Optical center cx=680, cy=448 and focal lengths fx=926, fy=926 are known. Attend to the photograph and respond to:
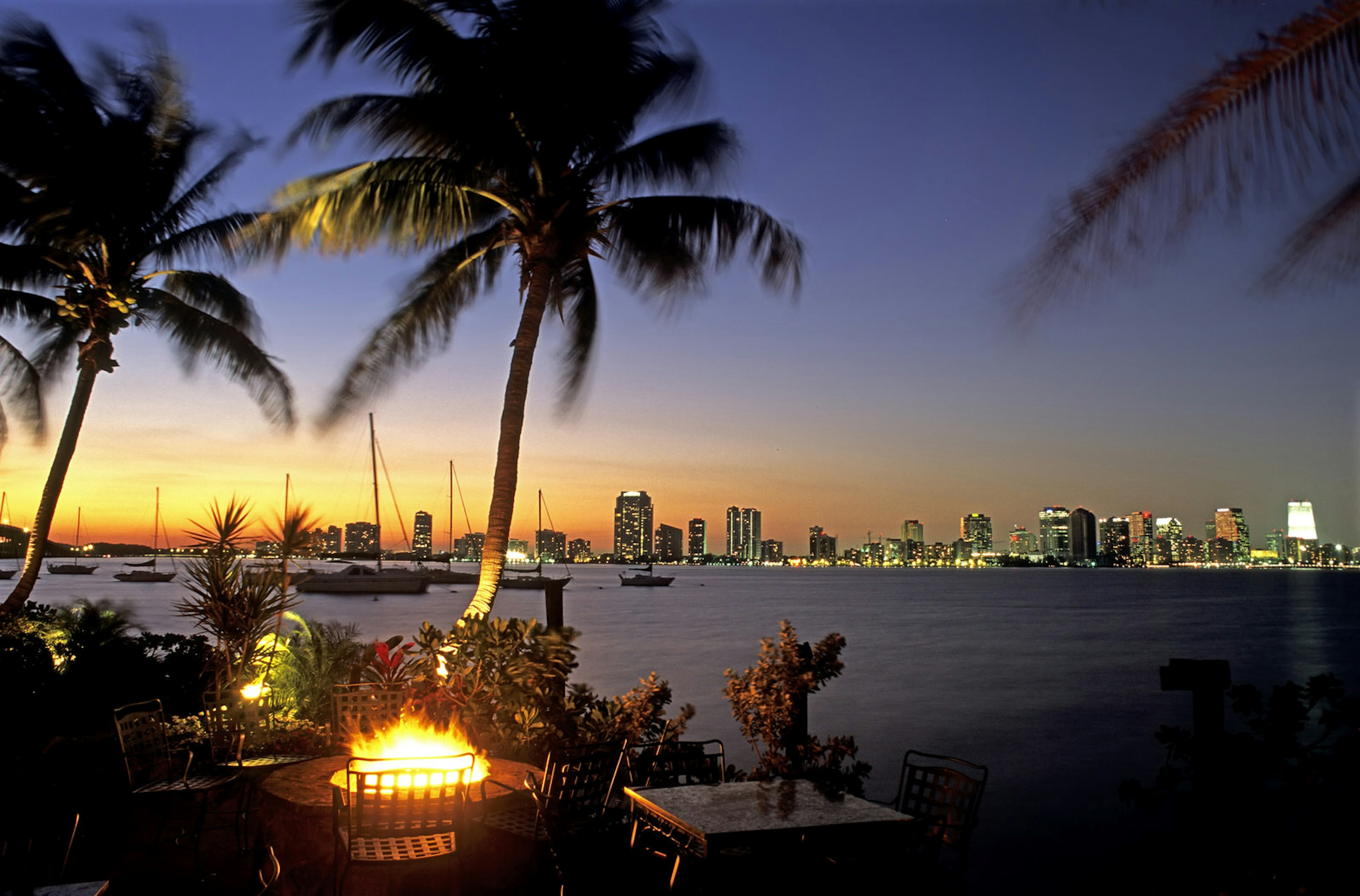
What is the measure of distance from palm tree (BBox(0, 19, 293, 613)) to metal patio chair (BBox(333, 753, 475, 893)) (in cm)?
1016

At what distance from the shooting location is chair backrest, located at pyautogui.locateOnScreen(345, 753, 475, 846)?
389 centimetres

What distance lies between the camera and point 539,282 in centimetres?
922

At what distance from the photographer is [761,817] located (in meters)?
4.01

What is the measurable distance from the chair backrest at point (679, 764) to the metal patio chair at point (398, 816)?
5.13 feet

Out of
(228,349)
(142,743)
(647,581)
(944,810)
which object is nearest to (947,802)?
(944,810)

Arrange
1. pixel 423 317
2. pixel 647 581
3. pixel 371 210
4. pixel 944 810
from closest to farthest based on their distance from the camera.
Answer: pixel 944 810 → pixel 371 210 → pixel 423 317 → pixel 647 581

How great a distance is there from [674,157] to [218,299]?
724cm

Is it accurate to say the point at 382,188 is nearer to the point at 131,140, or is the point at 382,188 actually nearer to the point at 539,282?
the point at 539,282

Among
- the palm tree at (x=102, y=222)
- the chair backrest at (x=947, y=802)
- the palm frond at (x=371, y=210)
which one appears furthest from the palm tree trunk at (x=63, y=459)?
the chair backrest at (x=947, y=802)

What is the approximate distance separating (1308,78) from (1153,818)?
46.2 ft

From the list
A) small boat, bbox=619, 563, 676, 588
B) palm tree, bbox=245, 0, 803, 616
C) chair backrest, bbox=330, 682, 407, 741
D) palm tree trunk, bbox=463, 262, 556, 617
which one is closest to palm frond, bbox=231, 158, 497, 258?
palm tree, bbox=245, 0, 803, 616

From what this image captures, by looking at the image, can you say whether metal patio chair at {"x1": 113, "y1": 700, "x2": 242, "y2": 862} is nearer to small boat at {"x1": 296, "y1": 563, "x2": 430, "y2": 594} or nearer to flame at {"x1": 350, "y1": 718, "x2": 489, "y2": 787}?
flame at {"x1": 350, "y1": 718, "x2": 489, "y2": 787}

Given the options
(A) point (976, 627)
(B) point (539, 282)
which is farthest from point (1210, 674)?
(A) point (976, 627)

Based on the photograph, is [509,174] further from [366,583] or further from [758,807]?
[366,583]
